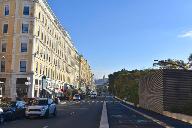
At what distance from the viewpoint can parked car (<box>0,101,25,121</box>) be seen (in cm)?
2827

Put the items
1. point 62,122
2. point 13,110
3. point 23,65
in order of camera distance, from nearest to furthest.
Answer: point 62,122
point 13,110
point 23,65

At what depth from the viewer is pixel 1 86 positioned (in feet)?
233

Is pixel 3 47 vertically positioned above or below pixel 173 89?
above

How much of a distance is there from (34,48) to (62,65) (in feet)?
130

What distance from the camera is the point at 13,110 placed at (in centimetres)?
2962

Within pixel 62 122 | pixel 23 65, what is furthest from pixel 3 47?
pixel 62 122

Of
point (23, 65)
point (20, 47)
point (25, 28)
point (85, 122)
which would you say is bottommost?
point (85, 122)

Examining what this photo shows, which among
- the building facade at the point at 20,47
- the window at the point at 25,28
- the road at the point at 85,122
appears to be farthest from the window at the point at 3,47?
the road at the point at 85,122

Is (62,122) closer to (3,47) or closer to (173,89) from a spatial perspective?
(173,89)

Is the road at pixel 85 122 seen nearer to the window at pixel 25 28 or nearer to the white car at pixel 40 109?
the white car at pixel 40 109

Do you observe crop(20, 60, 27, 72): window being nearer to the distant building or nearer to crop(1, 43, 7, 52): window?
crop(1, 43, 7, 52): window

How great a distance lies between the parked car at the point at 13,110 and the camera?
28.3m

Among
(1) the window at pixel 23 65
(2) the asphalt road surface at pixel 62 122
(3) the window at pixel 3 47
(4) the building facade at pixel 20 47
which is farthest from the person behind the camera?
(3) the window at pixel 3 47

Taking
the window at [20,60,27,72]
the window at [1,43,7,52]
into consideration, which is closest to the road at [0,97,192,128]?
the window at [20,60,27,72]
